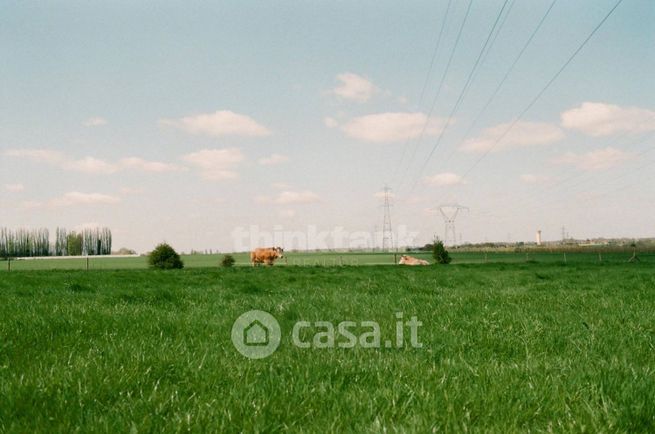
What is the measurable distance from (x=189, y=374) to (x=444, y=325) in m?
4.68

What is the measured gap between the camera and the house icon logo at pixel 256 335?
20.8 feet

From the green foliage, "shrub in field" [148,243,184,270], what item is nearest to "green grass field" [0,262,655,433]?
"shrub in field" [148,243,184,270]

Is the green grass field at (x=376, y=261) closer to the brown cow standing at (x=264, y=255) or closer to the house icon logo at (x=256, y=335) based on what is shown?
the brown cow standing at (x=264, y=255)

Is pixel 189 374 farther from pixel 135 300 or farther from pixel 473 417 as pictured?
pixel 135 300

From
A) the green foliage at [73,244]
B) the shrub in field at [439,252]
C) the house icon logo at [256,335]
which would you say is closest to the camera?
the house icon logo at [256,335]

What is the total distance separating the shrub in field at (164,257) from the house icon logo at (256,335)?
4936 centimetres

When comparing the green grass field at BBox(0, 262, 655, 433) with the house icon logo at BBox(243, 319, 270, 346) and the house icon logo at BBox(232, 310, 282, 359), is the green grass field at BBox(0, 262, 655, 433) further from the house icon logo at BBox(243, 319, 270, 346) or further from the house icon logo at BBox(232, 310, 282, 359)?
the house icon logo at BBox(243, 319, 270, 346)

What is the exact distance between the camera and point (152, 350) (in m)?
5.99

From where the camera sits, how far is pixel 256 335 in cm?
729

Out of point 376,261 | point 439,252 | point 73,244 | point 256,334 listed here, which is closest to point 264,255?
point 376,261

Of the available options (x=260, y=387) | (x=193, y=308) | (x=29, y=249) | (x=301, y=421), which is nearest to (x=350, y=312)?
(x=193, y=308)

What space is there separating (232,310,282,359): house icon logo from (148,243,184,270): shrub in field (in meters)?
49.4

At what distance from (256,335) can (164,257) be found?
170 feet

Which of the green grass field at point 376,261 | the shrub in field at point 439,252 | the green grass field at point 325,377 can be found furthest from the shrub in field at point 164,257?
the green grass field at point 325,377
